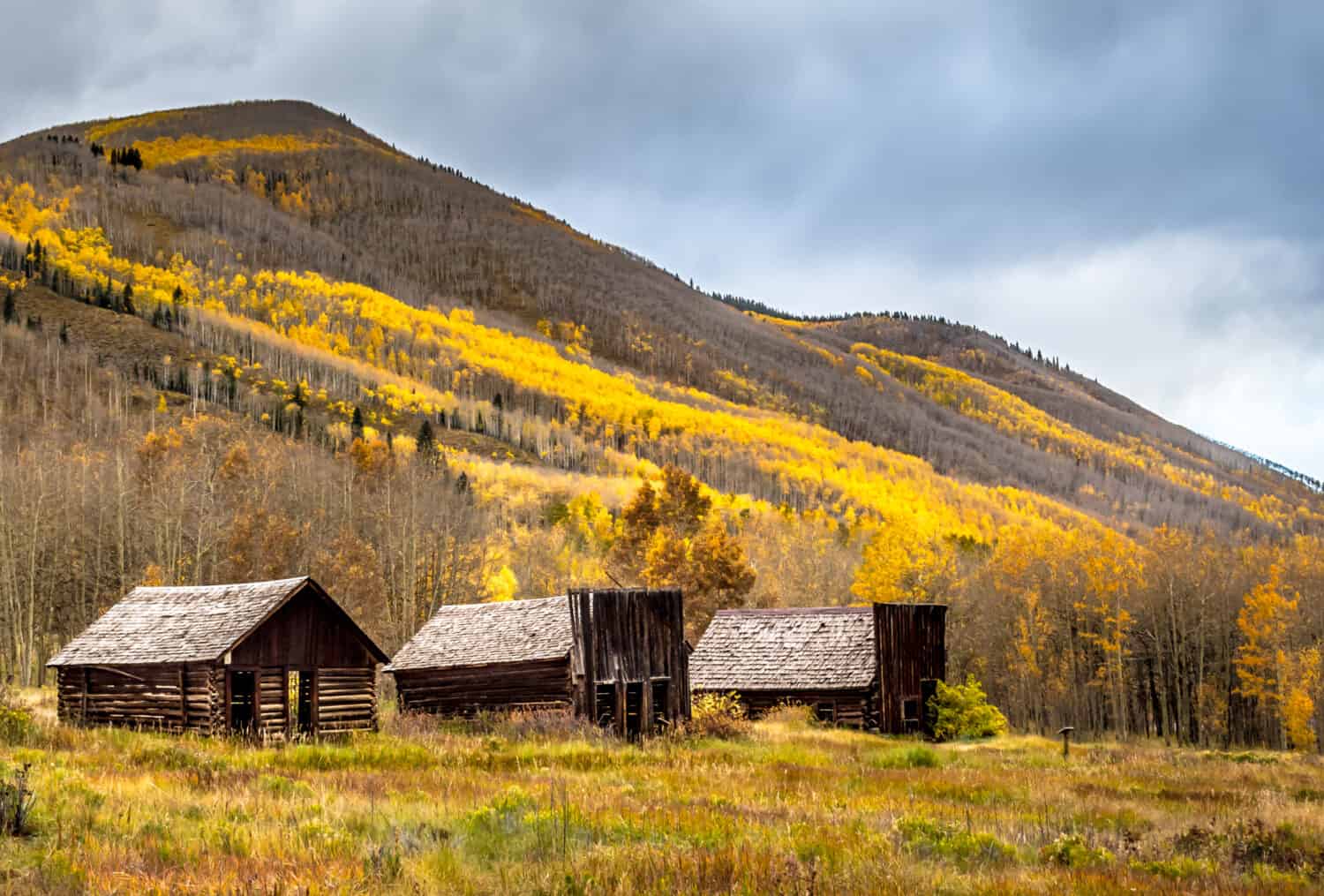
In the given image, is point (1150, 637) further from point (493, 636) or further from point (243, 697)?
point (243, 697)

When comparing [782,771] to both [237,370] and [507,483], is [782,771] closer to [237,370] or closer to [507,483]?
[507,483]

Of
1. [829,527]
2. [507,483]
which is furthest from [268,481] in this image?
[829,527]

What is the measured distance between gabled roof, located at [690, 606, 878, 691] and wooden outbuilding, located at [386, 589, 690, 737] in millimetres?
8065

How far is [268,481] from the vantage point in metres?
77.6

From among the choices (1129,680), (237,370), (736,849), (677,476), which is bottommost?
(1129,680)

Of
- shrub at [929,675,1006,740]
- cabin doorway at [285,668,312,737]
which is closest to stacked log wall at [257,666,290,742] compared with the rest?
cabin doorway at [285,668,312,737]

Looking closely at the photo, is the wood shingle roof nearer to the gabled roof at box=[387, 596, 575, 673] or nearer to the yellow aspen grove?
the gabled roof at box=[387, 596, 575, 673]

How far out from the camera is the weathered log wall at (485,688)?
121 ft

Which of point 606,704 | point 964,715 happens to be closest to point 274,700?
point 606,704

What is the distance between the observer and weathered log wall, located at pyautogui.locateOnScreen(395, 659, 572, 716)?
36969 millimetres

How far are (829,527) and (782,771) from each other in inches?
5581

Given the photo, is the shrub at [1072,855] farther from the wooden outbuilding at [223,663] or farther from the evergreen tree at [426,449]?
the evergreen tree at [426,449]

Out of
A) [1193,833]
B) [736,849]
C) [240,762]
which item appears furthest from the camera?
[240,762]

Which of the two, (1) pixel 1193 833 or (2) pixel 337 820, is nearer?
(2) pixel 337 820
